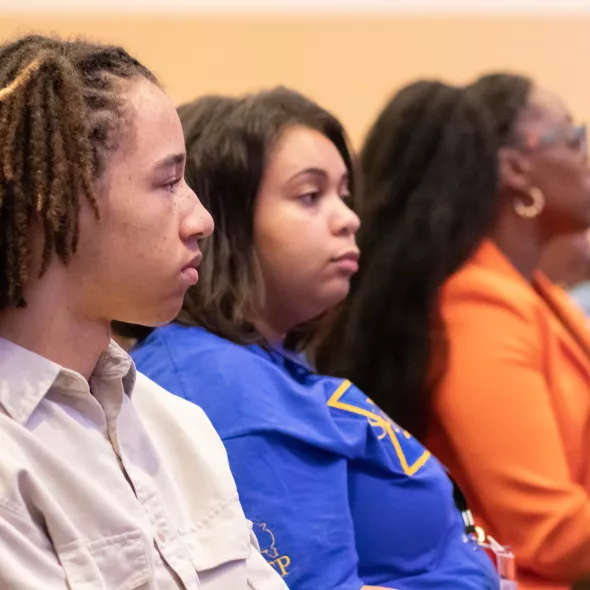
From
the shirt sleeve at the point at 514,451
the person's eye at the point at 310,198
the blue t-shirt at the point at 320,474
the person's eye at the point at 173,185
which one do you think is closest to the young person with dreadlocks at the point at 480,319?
the shirt sleeve at the point at 514,451

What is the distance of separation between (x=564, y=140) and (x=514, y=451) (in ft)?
2.15

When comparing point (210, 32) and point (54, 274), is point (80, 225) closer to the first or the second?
point (54, 274)

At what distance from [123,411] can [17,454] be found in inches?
5.2

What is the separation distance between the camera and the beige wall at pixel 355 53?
100 inches

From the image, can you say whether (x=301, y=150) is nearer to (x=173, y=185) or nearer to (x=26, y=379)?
(x=173, y=185)

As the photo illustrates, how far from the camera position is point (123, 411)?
85 cm

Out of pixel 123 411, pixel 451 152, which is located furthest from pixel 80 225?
pixel 451 152

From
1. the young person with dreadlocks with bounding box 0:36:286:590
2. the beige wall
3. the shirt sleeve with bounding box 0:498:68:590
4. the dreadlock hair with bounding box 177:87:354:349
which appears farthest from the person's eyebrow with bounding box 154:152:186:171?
the beige wall

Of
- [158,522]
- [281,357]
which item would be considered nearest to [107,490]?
[158,522]

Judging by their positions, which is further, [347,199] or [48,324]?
[347,199]

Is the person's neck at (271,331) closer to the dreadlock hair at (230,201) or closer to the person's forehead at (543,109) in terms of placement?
the dreadlock hair at (230,201)

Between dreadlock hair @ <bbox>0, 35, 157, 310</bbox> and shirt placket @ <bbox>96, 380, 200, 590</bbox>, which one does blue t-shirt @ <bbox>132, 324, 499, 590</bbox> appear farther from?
dreadlock hair @ <bbox>0, 35, 157, 310</bbox>

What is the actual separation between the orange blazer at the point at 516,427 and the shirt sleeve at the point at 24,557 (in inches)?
35.4

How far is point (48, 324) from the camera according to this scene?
792mm
